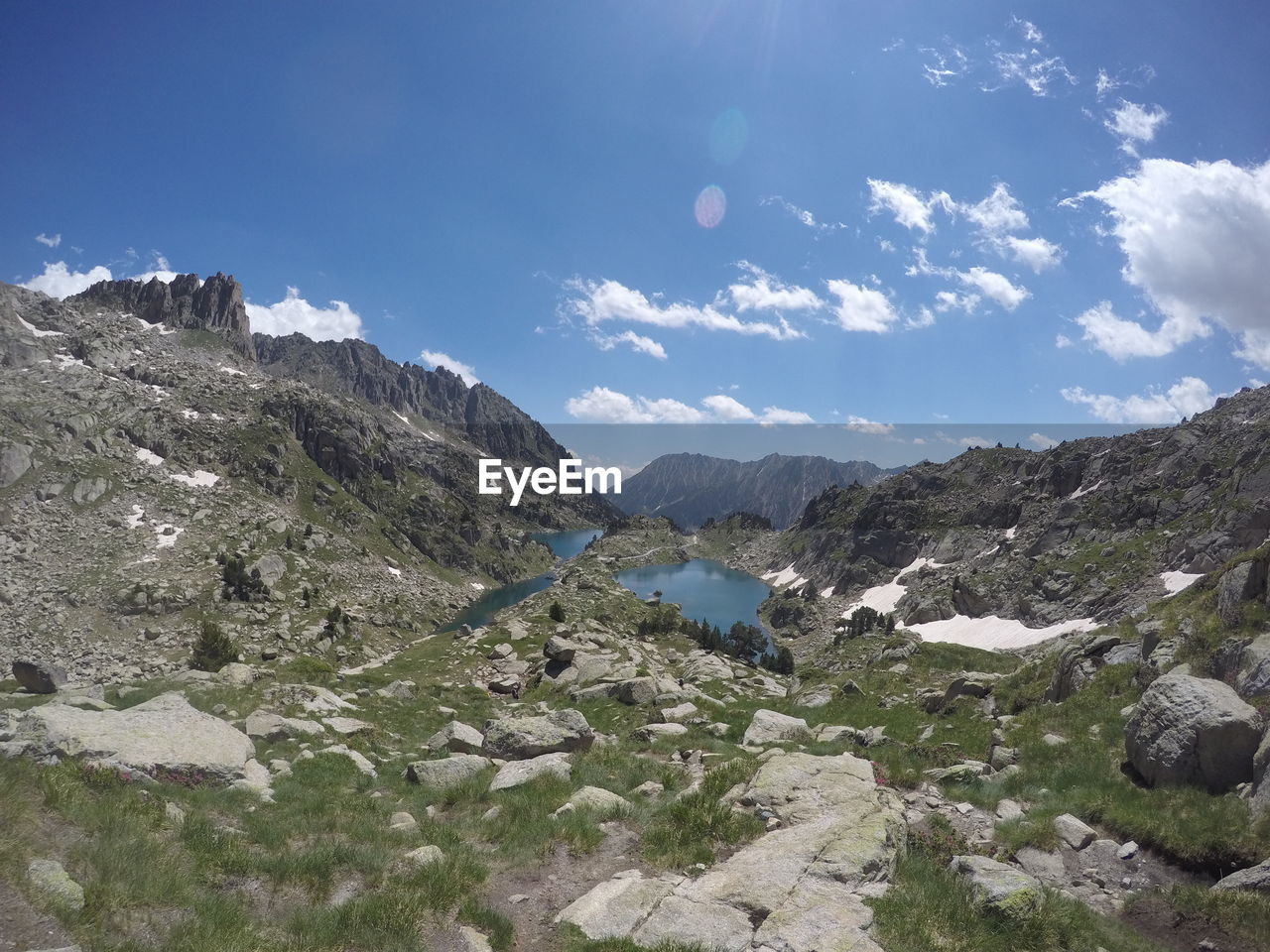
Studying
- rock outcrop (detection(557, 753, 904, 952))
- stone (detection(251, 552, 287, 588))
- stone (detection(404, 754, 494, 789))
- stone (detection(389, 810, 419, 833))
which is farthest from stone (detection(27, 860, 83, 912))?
stone (detection(251, 552, 287, 588))

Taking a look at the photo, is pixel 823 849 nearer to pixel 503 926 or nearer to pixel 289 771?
pixel 503 926

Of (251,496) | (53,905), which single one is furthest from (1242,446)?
(251,496)

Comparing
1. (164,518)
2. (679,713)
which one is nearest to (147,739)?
(679,713)

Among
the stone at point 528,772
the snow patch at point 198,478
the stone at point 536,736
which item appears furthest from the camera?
the snow patch at point 198,478

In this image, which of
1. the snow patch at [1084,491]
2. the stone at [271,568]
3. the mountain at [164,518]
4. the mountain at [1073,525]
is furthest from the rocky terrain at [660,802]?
the snow patch at [1084,491]

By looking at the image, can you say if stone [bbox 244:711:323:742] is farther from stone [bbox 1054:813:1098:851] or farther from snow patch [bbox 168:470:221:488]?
snow patch [bbox 168:470:221:488]

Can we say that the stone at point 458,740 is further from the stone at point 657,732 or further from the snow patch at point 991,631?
the snow patch at point 991,631

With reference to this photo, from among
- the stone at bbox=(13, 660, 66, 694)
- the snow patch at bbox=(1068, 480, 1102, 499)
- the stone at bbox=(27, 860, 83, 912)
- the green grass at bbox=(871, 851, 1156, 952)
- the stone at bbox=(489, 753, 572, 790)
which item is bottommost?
the stone at bbox=(13, 660, 66, 694)
